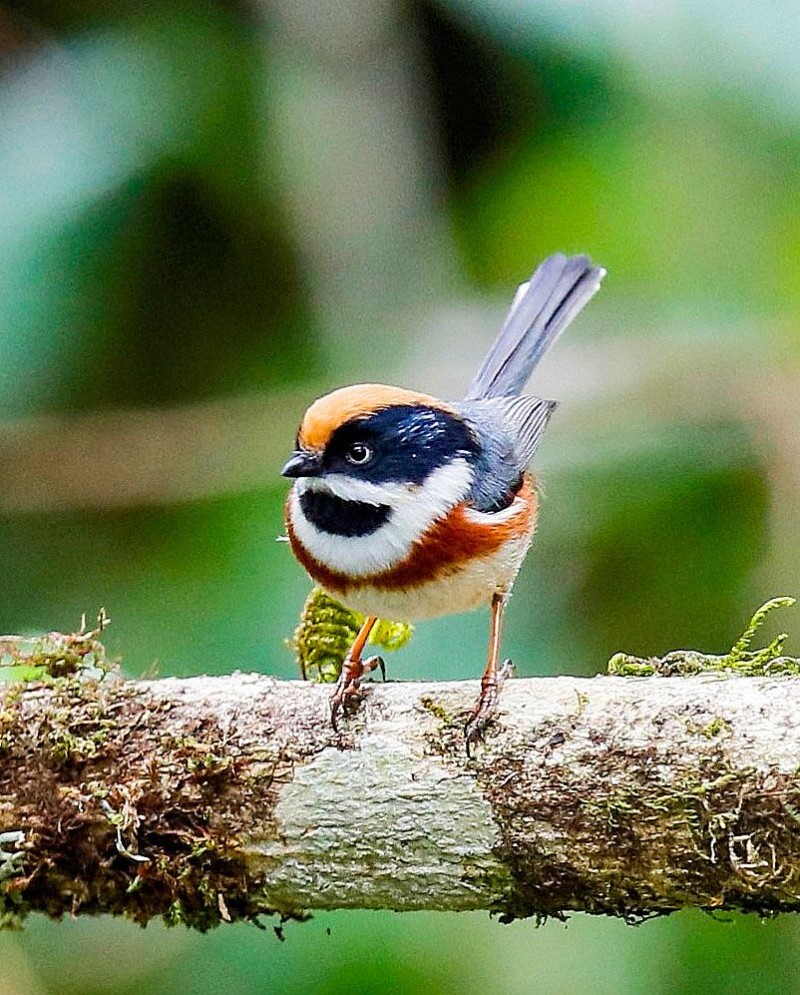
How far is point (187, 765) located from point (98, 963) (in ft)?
5.49

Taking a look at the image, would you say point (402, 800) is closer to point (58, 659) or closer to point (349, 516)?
point (349, 516)

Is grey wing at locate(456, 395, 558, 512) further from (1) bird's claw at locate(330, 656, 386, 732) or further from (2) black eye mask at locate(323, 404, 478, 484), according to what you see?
(1) bird's claw at locate(330, 656, 386, 732)

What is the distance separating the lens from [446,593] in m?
2.90

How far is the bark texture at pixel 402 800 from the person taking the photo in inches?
89.2

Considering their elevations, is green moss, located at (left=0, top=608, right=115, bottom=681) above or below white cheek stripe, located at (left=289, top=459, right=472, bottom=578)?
below

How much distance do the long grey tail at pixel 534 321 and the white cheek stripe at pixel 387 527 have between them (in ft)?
3.26

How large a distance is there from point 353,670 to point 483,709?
42 centimetres

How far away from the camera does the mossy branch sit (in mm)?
2266

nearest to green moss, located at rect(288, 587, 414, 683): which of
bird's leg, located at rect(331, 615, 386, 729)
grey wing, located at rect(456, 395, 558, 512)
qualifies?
bird's leg, located at rect(331, 615, 386, 729)

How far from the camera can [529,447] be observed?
3.44m

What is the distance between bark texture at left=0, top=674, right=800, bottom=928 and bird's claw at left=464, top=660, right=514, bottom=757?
0.8 inches

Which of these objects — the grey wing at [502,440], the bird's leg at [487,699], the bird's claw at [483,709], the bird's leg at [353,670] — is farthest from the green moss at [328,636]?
the bird's claw at [483,709]

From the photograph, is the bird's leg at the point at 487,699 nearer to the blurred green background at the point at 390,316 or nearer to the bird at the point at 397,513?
the bird at the point at 397,513

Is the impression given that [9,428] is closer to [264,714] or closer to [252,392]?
[252,392]
